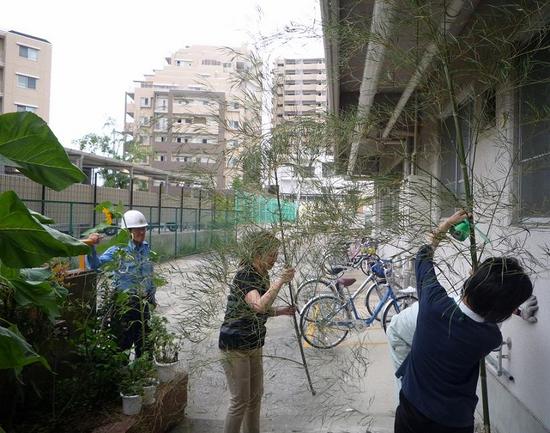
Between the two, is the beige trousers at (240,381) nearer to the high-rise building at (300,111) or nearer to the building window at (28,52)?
the high-rise building at (300,111)

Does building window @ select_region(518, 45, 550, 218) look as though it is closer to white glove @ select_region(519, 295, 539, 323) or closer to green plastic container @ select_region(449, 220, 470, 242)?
white glove @ select_region(519, 295, 539, 323)

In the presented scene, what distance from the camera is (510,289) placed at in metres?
1.96

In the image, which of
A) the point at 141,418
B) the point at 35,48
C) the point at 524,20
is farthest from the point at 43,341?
the point at 35,48

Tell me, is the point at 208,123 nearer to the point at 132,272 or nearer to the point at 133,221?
the point at 132,272

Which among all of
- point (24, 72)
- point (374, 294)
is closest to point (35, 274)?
point (374, 294)

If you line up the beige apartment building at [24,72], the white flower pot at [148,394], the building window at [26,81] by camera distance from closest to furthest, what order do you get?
1. the white flower pot at [148,394]
2. the beige apartment building at [24,72]
3. the building window at [26,81]

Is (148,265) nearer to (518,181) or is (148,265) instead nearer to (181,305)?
(181,305)

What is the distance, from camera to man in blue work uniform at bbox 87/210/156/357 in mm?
3982

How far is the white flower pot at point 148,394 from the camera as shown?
12.1 feet

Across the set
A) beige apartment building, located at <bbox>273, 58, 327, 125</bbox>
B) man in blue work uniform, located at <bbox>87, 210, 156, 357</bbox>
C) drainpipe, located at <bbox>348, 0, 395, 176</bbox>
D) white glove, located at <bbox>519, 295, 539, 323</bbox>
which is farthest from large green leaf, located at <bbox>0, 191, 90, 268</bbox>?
white glove, located at <bbox>519, 295, 539, 323</bbox>

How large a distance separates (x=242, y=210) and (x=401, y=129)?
109 cm

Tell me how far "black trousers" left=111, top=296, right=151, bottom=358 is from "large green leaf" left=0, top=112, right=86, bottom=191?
1.78 metres

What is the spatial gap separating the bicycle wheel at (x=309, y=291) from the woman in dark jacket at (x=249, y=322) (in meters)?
0.11

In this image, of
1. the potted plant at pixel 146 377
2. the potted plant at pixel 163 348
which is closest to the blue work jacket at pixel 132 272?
the potted plant at pixel 163 348
